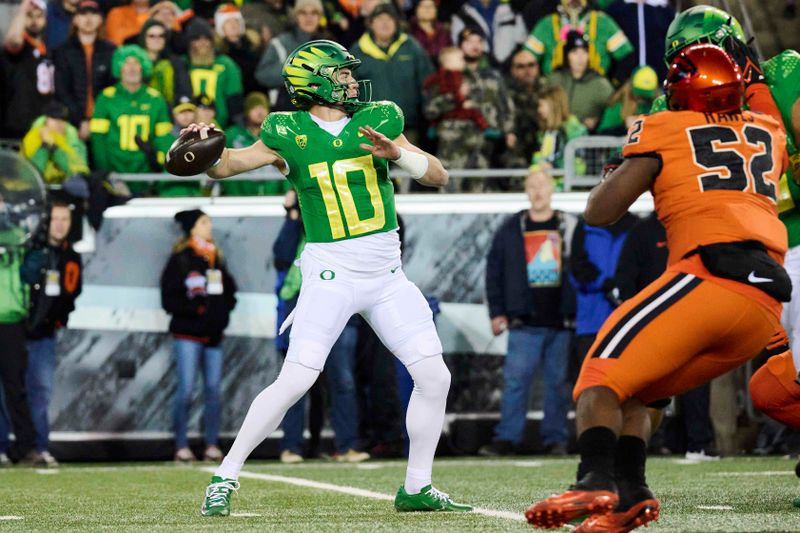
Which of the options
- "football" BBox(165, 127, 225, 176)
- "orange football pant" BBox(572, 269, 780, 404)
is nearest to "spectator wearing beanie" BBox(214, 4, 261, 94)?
"football" BBox(165, 127, 225, 176)

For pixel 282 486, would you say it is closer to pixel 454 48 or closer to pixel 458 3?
pixel 454 48

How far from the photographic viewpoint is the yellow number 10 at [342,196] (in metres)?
6.11

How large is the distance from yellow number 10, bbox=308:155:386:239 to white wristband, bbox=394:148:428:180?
21 centimetres

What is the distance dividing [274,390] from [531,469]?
3.35 m

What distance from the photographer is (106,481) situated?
8.31m

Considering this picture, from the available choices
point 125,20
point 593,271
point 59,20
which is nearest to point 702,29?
point 593,271

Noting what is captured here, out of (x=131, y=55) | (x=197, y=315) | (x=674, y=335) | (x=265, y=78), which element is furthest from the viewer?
(x=265, y=78)

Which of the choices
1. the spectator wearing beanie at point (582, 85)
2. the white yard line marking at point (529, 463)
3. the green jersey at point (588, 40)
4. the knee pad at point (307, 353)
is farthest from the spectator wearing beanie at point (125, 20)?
the knee pad at point (307, 353)

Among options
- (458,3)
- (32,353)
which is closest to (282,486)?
(32,353)

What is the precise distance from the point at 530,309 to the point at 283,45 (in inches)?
121

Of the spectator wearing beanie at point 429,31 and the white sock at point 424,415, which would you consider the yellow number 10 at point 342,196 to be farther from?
the spectator wearing beanie at point 429,31

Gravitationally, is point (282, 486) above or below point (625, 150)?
below

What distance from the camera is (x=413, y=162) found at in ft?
19.8

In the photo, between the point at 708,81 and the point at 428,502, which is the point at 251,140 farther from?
the point at 708,81
